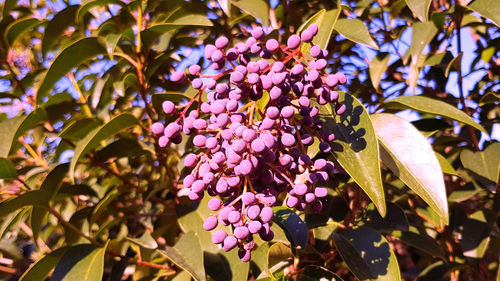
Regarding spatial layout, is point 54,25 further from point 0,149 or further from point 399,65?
point 399,65

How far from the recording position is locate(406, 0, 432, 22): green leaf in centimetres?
94

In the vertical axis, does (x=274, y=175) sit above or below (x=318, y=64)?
below

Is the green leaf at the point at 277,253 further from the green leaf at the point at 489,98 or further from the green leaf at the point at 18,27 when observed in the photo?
the green leaf at the point at 18,27

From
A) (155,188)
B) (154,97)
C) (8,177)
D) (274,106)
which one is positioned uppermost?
(274,106)

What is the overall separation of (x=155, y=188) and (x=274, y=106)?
0.75 m

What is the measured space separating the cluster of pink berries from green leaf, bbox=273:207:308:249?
11 cm

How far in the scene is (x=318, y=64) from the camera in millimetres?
698

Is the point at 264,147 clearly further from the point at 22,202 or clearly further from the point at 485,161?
the point at 485,161

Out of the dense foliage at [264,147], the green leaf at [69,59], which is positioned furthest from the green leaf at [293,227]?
the green leaf at [69,59]

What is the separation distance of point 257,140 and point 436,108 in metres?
0.46

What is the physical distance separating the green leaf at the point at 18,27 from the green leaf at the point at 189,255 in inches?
33.5

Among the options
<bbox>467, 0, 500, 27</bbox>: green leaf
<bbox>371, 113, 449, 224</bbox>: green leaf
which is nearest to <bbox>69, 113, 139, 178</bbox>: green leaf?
<bbox>371, 113, 449, 224</bbox>: green leaf

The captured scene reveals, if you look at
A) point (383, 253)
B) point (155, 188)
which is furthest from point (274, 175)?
point (155, 188)

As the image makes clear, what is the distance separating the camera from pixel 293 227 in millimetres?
848
